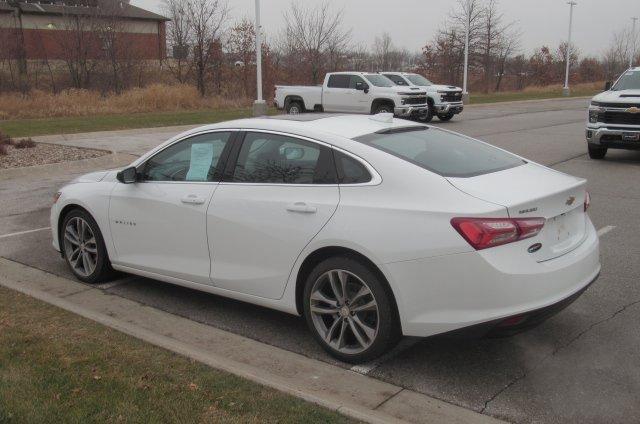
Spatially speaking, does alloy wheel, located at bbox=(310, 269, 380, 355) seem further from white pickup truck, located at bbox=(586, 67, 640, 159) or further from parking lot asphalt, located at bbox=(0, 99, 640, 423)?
white pickup truck, located at bbox=(586, 67, 640, 159)

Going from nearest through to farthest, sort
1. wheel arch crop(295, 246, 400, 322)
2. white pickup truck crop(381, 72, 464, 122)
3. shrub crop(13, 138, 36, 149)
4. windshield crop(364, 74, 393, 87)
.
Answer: wheel arch crop(295, 246, 400, 322) → shrub crop(13, 138, 36, 149) → windshield crop(364, 74, 393, 87) → white pickup truck crop(381, 72, 464, 122)

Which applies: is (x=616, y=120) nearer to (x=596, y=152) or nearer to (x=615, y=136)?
(x=615, y=136)

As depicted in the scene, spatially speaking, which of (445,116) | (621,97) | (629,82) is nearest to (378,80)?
(445,116)

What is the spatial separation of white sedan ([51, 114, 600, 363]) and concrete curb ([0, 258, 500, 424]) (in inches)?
10.8

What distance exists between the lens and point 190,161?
16.5 ft

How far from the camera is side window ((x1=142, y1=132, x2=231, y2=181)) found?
4.86 m

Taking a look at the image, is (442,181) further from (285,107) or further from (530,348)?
(285,107)

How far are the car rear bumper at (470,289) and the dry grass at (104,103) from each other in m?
25.5

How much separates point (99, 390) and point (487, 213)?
237 cm

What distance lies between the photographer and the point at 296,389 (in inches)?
142

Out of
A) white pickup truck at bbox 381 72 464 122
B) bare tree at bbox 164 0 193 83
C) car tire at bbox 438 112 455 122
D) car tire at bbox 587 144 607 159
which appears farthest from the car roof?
bare tree at bbox 164 0 193 83

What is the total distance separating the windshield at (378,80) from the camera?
77.4 ft

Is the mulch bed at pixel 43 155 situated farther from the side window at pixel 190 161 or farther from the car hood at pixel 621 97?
the car hood at pixel 621 97

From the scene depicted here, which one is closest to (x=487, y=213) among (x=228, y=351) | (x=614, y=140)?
(x=228, y=351)
